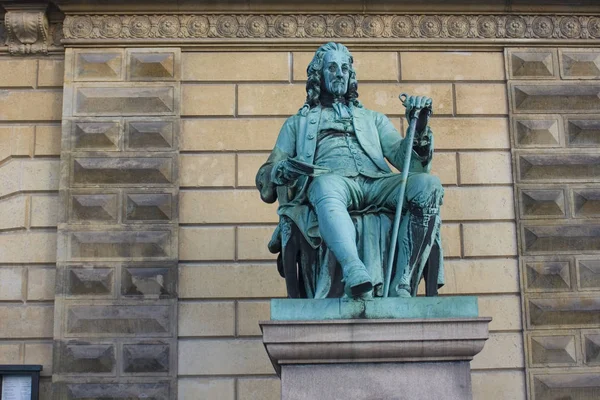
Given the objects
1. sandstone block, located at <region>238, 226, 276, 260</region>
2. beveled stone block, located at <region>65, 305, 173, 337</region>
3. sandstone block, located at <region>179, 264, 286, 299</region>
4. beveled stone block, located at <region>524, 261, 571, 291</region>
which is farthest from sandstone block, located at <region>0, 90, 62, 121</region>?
beveled stone block, located at <region>524, 261, 571, 291</region>

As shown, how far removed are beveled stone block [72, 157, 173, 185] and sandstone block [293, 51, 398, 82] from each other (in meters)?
1.81

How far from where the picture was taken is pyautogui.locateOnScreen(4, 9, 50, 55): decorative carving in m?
11.0

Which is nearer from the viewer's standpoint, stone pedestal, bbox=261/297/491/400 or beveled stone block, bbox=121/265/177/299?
stone pedestal, bbox=261/297/491/400

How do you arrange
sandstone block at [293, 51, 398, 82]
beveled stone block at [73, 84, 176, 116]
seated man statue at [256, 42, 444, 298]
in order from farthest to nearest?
1. sandstone block at [293, 51, 398, 82]
2. beveled stone block at [73, 84, 176, 116]
3. seated man statue at [256, 42, 444, 298]

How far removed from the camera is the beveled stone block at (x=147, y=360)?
10141mm

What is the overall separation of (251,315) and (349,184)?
360 cm

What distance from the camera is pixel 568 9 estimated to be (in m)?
11.2

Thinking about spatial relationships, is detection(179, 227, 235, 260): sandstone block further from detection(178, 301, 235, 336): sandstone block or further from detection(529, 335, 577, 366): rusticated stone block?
detection(529, 335, 577, 366): rusticated stone block

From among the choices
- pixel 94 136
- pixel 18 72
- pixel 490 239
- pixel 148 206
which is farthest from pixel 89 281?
pixel 490 239

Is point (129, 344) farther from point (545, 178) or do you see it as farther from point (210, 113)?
point (545, 178)

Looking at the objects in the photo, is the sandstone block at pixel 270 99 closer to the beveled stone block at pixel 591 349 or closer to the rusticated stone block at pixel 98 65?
the rusticated stone block at pixel 98 65

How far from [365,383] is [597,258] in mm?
5137

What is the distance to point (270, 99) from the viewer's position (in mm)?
10906

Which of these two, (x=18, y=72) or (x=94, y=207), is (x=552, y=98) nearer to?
(x=94, y=207)
